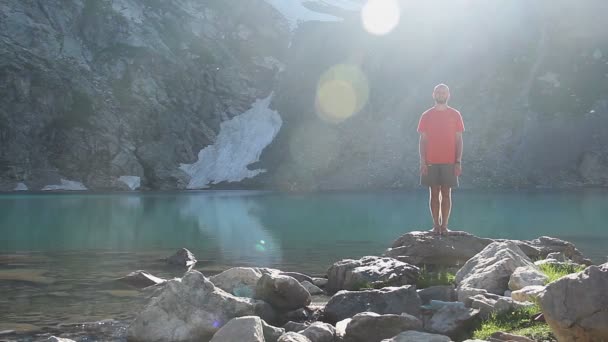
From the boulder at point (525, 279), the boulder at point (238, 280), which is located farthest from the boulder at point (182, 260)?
the boulder at point (525, 279)

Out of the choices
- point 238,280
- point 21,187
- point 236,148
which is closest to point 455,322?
point 238,280

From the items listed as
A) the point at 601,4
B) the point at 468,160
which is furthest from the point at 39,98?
the point at 601,4

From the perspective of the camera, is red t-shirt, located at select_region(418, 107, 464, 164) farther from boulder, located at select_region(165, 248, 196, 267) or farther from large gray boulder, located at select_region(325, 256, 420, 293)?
boulder, located at select_region(165, 248, 196, 267)

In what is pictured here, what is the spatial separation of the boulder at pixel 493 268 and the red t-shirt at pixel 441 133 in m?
2.25

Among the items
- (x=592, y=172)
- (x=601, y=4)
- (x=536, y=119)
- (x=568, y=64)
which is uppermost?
(x=601, y=4)

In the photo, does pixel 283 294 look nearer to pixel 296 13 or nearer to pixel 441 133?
pixel 441 133

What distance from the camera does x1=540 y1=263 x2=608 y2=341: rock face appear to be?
5.71 metres

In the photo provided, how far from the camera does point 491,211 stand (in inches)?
1631

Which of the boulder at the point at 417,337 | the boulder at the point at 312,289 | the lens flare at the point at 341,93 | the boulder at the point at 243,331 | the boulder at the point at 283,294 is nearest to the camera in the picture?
the boulder at the point at 417,337

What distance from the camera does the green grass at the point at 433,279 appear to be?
452 inches

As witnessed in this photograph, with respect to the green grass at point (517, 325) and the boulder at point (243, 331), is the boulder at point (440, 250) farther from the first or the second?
the boulder at point (243, 331)

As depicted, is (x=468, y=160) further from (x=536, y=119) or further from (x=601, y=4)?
(x=601, y=4)

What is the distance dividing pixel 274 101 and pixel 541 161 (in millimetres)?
43574

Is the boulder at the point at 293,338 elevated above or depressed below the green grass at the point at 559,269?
below
